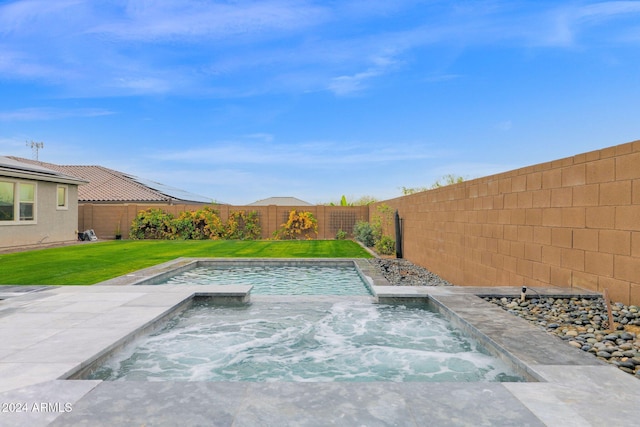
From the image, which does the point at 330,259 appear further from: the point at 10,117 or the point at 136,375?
the point at 10,117

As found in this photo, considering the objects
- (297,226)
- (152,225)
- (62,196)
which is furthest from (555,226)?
(152,225)

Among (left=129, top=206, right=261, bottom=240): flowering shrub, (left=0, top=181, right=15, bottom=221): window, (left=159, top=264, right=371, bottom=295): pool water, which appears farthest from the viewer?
(left=129, top=206, right=261, bottom=240): flowering shrub

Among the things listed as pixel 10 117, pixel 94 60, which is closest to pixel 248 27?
pixel 94 60

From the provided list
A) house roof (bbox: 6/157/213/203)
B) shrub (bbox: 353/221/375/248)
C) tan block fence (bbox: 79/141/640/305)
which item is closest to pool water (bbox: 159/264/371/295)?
tan block fence (bbox: 79/141/640/305)

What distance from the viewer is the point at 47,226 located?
15.8m

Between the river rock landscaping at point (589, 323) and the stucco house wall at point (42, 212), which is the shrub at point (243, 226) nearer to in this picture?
the stucco house wall at point (42, 212)

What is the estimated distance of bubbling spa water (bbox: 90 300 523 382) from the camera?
352 cm

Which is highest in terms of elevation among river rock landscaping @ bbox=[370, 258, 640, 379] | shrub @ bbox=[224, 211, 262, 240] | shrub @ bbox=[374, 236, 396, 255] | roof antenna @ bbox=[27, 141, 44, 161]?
roof antenna @ bbox=[27, 141, 44, 161]

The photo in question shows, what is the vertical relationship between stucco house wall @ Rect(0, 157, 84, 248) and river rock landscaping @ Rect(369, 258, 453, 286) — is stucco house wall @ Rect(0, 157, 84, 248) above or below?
above

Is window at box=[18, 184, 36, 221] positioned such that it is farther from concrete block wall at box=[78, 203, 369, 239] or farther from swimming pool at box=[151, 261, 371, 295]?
swimming pool at box=[151, 261, 371, 295]

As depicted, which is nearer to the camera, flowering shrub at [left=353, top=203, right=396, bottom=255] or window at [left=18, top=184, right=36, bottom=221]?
flowering shrub at [left=353, top=203, right=396, bottom=255]

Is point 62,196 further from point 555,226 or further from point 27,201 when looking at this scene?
point 555,226

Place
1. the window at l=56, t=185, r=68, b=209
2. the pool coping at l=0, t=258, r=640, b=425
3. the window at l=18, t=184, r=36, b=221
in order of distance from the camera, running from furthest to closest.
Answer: the window at l=56, t=185, r=68, b=209 → the window at l=18, t=184, r=36, b=221 → the pool coping at l=0, t=258, r=640, b=425

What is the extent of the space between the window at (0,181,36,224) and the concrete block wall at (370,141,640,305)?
48.9 ft
